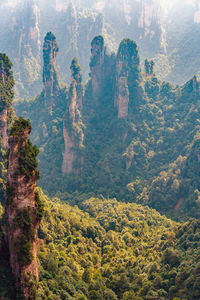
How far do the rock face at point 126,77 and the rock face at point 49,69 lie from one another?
19.7m

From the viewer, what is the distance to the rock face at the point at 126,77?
89.4 metres

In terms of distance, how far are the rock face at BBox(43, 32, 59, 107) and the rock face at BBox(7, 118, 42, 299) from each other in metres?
72.4

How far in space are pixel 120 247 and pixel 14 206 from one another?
97.0 feet

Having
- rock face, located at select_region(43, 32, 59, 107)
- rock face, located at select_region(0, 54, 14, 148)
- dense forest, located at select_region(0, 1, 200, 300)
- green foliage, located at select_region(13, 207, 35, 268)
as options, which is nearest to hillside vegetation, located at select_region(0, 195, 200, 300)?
dense forest, located at select_region(0, 1, 200, 300)

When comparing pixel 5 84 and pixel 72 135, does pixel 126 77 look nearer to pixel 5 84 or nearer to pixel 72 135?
pixel 72 135

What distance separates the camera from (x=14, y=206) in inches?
1128

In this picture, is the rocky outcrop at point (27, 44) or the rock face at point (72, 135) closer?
the rock face at point (72, 135)

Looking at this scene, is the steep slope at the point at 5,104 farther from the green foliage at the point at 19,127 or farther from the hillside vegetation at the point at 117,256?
the green foliage at the point at 19,127

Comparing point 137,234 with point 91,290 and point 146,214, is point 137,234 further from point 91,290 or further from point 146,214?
point 91,290

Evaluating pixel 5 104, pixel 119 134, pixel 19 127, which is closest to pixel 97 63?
pixel 119 134

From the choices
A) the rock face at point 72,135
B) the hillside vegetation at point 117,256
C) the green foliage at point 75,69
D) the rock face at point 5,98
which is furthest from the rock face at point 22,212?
the green foliage at point 75,69

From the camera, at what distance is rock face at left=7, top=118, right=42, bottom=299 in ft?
92.3

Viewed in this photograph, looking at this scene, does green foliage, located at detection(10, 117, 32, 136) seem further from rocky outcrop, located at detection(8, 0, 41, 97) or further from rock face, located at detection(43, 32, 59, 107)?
rocky outcrop, located at detection(8, 0, 41, 97)

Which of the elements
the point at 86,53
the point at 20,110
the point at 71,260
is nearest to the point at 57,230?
the point at 71,260
